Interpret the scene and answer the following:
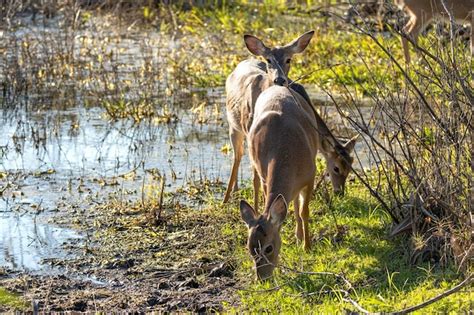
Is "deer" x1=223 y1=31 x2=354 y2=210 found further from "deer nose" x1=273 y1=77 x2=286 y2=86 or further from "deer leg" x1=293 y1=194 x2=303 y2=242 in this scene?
"deer leg" x1=293 y1=194 x2=303 y2=242

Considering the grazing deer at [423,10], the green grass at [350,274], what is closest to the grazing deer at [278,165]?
the green grass at [350,274]

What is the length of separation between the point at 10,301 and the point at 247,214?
1588mm

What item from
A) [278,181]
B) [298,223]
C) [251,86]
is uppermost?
[251,86]

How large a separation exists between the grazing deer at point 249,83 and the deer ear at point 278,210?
1.63 meters

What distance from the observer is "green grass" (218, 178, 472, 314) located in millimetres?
6387

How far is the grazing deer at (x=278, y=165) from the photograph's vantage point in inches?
277

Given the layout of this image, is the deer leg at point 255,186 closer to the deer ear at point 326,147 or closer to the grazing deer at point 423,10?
the deer ear at point 326,147

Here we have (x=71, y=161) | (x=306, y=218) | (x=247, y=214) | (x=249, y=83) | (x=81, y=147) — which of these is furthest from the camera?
(x=81, y=147)

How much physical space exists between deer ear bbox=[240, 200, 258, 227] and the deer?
5.17ft

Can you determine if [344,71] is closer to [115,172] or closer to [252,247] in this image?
[115,172]

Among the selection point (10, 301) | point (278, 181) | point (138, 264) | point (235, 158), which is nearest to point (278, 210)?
point (278, 181)

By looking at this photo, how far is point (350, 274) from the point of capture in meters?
7.01

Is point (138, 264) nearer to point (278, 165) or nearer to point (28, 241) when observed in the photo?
point (28, 241)

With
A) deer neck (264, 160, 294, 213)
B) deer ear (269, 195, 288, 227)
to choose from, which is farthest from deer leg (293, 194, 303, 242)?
deer ear (269, 195, 288, 227)
